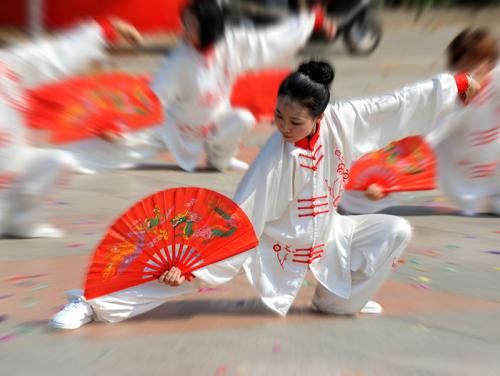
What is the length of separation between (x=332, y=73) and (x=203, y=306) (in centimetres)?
110

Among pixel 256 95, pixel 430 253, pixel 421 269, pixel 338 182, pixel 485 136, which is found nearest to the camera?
pixel 338 182

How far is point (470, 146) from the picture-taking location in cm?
484

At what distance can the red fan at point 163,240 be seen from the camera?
9.80 ft

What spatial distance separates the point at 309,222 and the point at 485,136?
2.12 m

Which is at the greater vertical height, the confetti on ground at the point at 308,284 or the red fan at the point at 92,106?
the red fan at the point at 92,106

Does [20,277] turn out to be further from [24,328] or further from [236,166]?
[236,166]

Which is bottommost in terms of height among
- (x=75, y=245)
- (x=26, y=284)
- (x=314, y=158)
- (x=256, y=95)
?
(x=26, y=284)

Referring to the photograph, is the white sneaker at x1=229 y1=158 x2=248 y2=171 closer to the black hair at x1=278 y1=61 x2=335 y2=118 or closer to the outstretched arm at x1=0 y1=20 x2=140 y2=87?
the outstretched arm at x1=0 y1=20 x2=140 y2=87

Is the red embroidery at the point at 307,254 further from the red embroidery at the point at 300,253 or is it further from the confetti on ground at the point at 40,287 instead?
the confetti on ground at the point at 40,287

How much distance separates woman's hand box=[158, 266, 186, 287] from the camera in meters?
2.94

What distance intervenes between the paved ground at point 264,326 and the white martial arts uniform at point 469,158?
22 centimetres

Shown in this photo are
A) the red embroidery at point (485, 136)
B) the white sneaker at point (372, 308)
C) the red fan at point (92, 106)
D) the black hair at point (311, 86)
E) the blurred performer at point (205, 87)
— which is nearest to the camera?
the black hair at point (311, 86)

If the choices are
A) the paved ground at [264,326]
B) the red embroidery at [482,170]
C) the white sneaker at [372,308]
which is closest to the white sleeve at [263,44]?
the red embroidery at [482,170]

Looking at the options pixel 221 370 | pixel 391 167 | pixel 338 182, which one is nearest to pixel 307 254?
pixel 338 182
